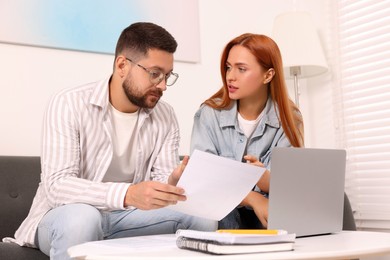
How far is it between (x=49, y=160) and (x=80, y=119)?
16cm

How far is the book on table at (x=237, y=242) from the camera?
1021 mm

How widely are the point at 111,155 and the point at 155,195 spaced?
45 centimetres

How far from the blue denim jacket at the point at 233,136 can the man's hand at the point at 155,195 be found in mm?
627

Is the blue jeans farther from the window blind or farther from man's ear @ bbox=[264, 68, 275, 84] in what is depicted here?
the window blind

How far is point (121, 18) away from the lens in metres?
2.54

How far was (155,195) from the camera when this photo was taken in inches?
50.6

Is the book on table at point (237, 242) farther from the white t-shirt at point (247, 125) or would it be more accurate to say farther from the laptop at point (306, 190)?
the white t-shirt at point (247, 125)

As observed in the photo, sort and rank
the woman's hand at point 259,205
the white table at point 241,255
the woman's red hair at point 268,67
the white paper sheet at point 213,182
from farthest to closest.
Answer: the woman's red hair at point 268,67
the woman's hand at point 259,205
the white paper sheet at point 213,182
the white table at point 241,255

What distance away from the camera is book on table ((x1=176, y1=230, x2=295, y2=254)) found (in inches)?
40.2

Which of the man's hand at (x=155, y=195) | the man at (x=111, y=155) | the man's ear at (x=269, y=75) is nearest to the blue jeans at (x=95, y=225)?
the man at (x=111, y=155)

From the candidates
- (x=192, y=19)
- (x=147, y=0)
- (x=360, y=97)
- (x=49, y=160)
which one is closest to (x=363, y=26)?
(x=360, y=97)

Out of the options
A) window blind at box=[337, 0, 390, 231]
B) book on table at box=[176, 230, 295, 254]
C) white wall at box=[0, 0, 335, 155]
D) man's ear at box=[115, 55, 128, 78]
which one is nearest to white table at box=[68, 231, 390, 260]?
book on table at box=[176, 230, 295, 254]

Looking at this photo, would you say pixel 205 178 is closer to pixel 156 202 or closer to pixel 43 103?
pixel 156 202

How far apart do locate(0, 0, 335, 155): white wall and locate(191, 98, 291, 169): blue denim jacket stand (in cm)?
66
